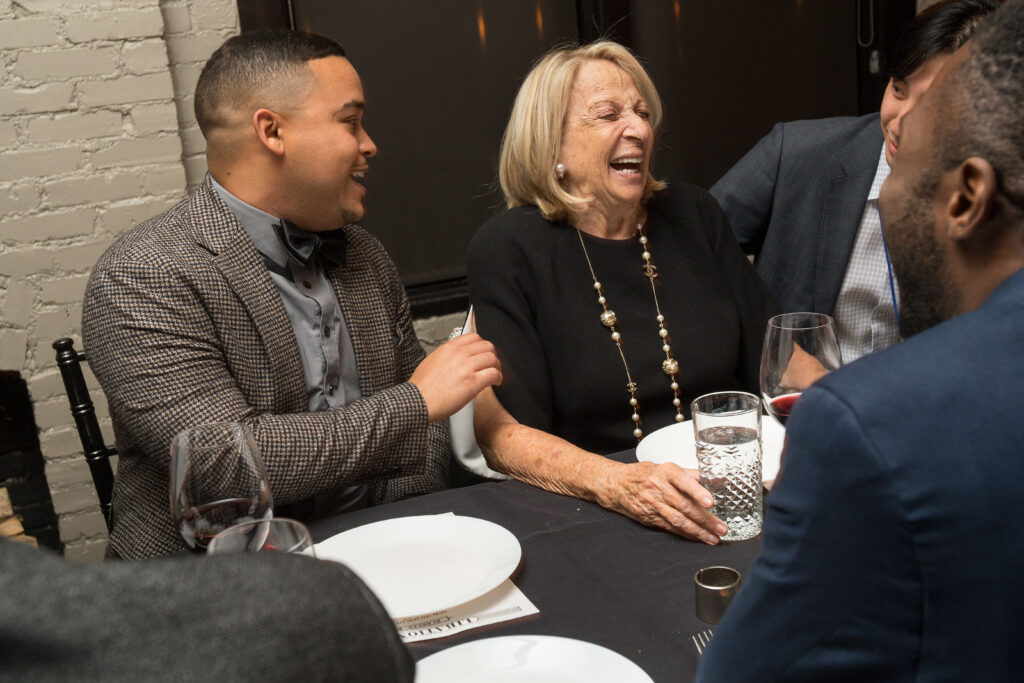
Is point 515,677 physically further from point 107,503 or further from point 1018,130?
point 107,503

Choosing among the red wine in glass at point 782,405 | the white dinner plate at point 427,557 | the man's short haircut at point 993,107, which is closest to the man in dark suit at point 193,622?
the man's short haircut at point 993,107

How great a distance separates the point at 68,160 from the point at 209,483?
1808 mm

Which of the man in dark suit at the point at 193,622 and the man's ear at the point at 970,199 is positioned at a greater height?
the man's ear at the point at 970,199

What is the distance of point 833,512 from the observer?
2.08 ft

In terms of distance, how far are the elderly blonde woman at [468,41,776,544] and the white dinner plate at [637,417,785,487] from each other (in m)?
0.34

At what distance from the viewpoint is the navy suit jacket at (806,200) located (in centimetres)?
213

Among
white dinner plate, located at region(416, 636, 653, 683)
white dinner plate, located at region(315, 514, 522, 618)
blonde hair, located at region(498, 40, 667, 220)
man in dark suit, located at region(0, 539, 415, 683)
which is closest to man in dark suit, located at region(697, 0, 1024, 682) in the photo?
white dinner plate, located at region(416, 636, 653, 683)

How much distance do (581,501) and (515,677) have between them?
0.49 m

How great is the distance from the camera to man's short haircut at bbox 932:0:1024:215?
69 cm

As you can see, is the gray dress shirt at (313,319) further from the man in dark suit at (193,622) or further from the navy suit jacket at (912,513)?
the man in dark suit at (193,622)

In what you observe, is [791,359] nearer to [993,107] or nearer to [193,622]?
[993,107]

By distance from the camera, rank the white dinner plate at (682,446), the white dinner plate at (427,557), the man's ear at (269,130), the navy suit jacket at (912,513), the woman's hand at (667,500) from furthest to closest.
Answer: the man's ear at (269,130) < the white dinner plate at (682,446) < the woman's hand at (667,500) < the white dinner plate at (427,557) < the navy suit jacket at (912,513)

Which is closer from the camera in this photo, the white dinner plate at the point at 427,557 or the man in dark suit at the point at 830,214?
the white dinner plate at the point at 427,557

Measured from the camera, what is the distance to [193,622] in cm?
35
